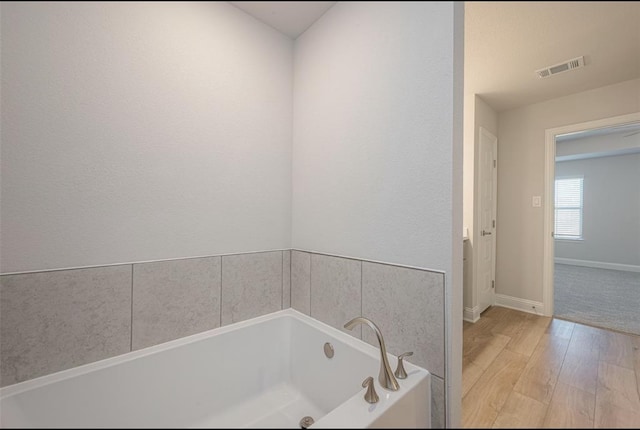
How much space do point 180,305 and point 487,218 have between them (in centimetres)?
323

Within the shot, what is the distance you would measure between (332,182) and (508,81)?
2.13 metres

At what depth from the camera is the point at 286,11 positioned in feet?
2.59

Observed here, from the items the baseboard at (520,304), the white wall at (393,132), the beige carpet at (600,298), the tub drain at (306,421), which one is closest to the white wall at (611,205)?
the beige carpet at (600,298)

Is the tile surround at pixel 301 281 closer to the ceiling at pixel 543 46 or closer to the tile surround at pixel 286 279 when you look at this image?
the tile surround at pixel 286 279

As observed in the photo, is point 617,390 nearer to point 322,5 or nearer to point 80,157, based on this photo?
point 322,5

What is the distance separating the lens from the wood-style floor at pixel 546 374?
663 mm

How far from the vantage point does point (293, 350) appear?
1.51 meters

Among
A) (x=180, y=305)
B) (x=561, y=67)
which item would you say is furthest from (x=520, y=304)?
(x=180, y=305)

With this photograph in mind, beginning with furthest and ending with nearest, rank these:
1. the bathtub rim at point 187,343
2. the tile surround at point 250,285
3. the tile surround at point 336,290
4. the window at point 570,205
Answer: the window at point 570,205
the tile surround at point 250,285
the tile surround at point 336,290
the bathtub rim at point 187,343

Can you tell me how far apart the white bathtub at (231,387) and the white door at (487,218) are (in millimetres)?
2270

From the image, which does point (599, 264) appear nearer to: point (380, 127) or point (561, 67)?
point (561, 67)

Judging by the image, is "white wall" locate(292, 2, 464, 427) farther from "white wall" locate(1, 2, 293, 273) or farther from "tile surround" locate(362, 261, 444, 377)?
"white wall" locate(1, 2, 293, 273)

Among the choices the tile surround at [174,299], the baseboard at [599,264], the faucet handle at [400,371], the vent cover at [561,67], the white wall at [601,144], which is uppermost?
the vent cover at [561,67]

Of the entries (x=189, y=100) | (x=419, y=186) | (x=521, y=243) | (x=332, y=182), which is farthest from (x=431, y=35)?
(x=521, y=243)
